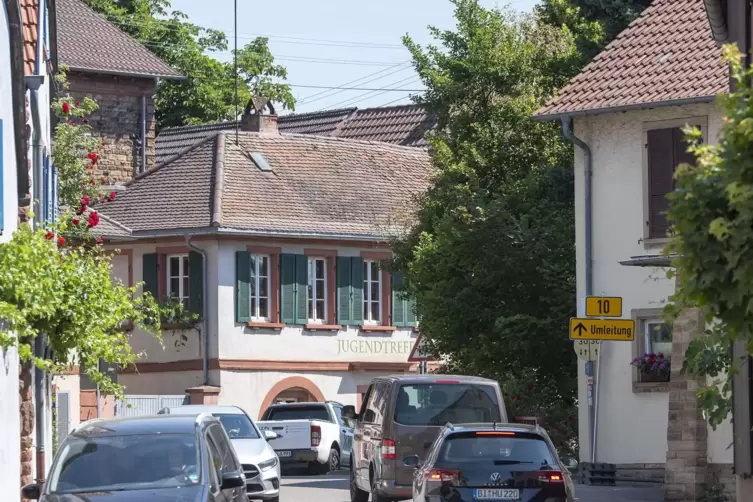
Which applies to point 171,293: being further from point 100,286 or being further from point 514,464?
point 514,464

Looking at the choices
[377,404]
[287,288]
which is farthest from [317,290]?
[377,404]

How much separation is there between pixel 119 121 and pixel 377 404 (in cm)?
3256

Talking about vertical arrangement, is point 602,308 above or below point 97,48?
below

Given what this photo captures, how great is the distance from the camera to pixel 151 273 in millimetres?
46375

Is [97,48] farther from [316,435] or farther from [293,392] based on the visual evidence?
Result: [316,435]

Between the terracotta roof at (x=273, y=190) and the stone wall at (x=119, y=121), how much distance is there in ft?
11.5

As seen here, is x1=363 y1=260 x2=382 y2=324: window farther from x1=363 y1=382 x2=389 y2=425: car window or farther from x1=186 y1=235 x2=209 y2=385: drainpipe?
x1=363 y1=382 x2=389 y2=425: car window

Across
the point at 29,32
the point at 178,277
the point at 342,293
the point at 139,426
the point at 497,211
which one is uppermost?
the point at 29,32

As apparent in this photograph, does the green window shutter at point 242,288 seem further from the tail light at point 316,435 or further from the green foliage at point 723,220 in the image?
the green foliage at point 723,220

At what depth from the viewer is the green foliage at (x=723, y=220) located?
838 centimetres

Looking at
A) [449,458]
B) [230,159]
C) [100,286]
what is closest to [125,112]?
[230,159]

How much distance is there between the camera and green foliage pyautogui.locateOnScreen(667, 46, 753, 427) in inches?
330

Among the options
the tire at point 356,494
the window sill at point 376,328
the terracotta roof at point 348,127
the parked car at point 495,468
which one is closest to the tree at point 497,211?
the tire at point 356,494

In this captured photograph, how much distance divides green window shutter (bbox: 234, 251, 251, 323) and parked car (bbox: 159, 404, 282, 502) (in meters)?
19.7
